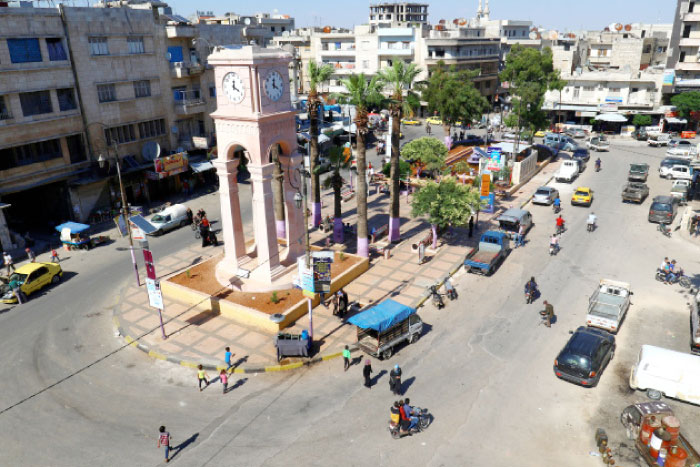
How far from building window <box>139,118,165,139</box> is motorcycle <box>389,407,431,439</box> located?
38.5m

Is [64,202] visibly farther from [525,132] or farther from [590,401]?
[525,132]

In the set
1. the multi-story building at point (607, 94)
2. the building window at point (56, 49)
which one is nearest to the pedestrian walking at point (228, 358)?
the building window at point (56, 49)

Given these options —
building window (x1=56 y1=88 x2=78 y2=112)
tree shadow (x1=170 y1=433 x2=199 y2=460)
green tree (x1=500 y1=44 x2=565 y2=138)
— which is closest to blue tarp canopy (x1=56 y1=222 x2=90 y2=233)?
building window (x1=56 y1=88 x2=78 y2=112)

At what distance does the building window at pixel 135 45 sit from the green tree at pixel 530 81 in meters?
39.8

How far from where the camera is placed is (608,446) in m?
18.3

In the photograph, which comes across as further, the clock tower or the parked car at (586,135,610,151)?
the parked car at (586,135,610,151)

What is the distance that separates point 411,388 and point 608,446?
7451 millimetres

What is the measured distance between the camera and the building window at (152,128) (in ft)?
155

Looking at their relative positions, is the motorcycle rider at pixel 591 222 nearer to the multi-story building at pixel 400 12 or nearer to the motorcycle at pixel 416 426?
the motorcycle at pixel 416 426

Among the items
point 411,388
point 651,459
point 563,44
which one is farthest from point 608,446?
point 563,44

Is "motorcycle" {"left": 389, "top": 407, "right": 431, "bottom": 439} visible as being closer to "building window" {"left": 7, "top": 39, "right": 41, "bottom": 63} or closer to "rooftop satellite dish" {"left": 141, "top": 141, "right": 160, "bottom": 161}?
"rooftop satellite dish" {"left": 141, "top": 141, "right": 160, "bottom": 161}

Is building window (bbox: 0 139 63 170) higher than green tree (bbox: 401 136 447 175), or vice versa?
building window (bbox: 0 139 63 170)

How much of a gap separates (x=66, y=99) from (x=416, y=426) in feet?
124

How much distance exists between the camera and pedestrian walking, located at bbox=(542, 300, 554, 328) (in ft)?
85.8
